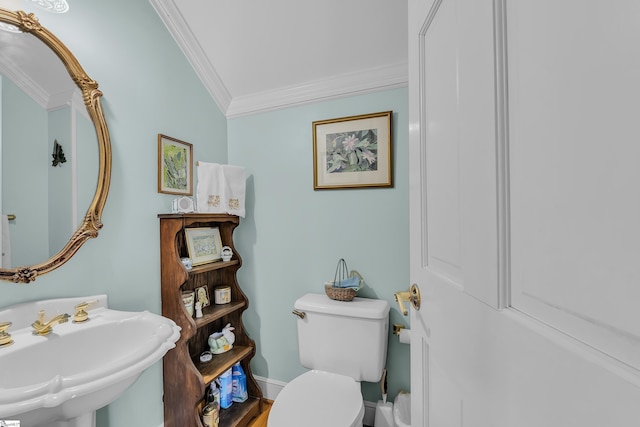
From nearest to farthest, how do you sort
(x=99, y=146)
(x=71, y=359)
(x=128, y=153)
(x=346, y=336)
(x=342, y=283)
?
(x=71, y=359) < (x=99, y=146) < (x=128, y=153) < (x=346, y=336) < (x=342, y=283)

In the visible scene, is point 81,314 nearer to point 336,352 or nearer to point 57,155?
point 57,155

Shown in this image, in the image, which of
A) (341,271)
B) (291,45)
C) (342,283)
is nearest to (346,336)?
(342,283)

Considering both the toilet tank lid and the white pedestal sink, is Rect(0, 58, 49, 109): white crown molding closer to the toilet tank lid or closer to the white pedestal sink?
the white pedestal sink

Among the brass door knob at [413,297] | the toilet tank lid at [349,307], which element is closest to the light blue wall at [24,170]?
the toilet tank lid at [349,307]

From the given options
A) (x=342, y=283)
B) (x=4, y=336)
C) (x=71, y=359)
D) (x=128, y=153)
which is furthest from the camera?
(x=342, y=283)

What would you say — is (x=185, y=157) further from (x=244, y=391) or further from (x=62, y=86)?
(x=244, y=391)

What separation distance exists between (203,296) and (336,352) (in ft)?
2.74

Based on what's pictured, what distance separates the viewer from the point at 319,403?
119 centimetres

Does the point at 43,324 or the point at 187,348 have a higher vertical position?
the point at 43,324

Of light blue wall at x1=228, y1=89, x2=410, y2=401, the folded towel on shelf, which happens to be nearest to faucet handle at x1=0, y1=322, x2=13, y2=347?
the folded towel on shelf

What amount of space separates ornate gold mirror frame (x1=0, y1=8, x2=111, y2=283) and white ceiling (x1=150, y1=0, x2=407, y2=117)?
621mm

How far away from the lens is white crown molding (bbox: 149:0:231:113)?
1.44m

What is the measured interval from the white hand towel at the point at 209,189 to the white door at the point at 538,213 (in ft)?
4.51

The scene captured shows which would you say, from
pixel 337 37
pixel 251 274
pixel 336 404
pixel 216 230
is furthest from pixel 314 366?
pixel 337 37
